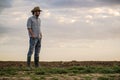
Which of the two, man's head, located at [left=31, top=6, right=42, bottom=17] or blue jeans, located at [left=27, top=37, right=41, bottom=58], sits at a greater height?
man's head, located at [left=31, top=6, right=42, bottom=17]

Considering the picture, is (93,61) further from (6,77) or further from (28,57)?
(6,77)

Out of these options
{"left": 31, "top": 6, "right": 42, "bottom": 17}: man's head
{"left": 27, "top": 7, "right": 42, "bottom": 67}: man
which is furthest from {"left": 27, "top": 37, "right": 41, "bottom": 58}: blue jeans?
{"left": 31, "top": 6, "right": 42, "bottom": 17}: man's head

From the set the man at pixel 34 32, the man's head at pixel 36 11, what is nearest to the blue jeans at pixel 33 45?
the man at pixel 34 32

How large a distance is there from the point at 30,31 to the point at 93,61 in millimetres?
5058

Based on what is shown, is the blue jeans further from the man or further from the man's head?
the man's head

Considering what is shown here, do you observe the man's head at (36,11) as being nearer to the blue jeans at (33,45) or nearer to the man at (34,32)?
the man at (34,32)

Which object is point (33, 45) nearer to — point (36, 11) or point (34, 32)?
point (34, 32)

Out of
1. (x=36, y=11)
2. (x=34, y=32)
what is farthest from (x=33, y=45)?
(x=36, y=11)

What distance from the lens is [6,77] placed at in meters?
11.0

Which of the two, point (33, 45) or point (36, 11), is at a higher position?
point (36, 11)

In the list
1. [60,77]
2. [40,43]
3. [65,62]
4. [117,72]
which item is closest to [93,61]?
[65,62]

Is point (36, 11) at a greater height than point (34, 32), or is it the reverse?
point (36, 11)

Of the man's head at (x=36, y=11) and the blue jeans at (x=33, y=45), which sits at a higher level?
the man's head at (x=36, y=11)

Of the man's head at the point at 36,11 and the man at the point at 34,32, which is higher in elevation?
the man's head at the point at 36,11
